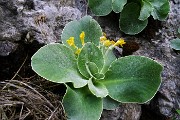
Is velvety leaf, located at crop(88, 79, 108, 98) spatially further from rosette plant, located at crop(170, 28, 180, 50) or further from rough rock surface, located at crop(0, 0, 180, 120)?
rosette plant, located at crop(170, 28, 180, 50)

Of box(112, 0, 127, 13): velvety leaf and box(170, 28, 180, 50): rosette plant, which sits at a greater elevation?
box(112, 0, 127, 13): velvety leaf

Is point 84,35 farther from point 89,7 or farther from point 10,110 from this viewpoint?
point 10,110

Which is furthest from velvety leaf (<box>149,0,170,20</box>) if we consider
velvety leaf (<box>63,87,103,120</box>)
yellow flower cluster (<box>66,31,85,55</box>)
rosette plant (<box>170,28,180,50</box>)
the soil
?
velvety leaf (<box>63,87,103,120</box>)

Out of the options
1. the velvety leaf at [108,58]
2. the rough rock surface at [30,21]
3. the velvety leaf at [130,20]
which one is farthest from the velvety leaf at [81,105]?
the velvety leaf at [130,20]

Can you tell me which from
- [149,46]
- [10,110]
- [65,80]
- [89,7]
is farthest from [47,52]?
[149,46]

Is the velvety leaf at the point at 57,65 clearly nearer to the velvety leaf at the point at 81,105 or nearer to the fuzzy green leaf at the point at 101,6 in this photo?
the velvety leaf at the point at 81,105

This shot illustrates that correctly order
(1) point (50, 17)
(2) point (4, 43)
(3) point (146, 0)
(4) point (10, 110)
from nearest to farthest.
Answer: (4) point (10, 110), (2) point (4, 43), (1) point (50, 17), (3) point (146, 0)

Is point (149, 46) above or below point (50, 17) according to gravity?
below
